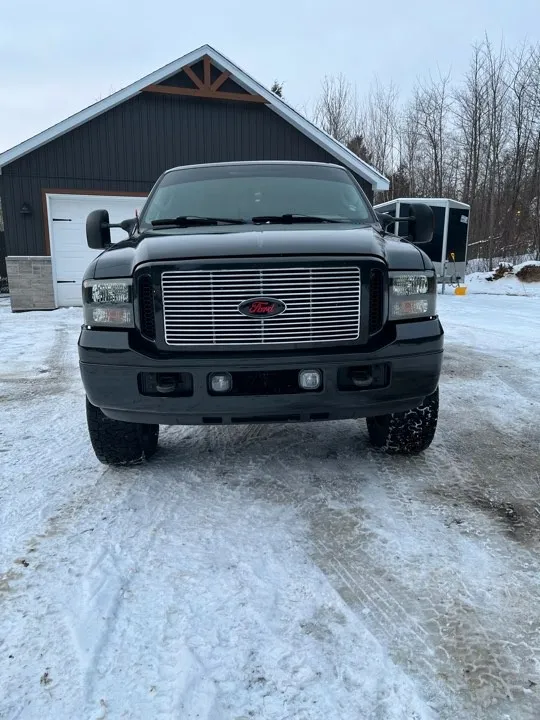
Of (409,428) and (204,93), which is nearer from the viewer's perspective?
(409,428)

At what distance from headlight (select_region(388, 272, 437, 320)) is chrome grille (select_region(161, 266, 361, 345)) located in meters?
0.20

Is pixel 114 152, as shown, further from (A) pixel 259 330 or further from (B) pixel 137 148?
(A) pixel 259 330

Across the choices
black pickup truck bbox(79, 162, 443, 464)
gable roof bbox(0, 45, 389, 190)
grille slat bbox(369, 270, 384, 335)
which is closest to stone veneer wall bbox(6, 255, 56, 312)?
gable roof bbox(0, 45, 389, 190)

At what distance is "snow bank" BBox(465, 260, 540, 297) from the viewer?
16.1 m

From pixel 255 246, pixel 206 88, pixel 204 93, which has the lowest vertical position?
pixel 255 246

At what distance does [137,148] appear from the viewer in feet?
41.6

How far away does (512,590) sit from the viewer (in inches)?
76.9

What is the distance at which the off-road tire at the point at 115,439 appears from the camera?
2982 millimetres

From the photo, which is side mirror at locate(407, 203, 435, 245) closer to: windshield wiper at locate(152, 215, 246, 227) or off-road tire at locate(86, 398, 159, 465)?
windshield wiper at locate(152, 215, 246, 227)

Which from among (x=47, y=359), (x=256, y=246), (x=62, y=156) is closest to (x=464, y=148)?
(x=62, y=156)

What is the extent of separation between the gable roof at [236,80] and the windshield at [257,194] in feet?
31.0

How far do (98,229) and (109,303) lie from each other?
1.34m

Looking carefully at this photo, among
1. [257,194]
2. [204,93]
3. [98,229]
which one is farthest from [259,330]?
[204,93]

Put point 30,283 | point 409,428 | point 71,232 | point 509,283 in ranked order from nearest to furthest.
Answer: point 409,428 < point 30,283 < point 71,232 < point 509,283
